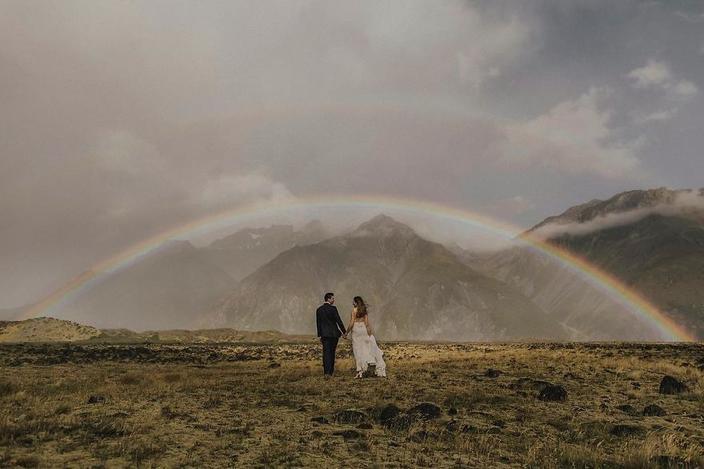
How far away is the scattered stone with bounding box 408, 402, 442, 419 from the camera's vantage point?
36.4 feet

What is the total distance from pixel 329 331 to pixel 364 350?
163cm

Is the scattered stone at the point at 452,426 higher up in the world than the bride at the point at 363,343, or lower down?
lower down

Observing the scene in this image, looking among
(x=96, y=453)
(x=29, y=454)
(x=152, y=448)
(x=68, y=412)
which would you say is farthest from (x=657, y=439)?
(x=68, y=412)

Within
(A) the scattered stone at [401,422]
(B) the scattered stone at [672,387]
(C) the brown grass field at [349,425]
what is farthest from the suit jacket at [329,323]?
(B) the scattered stone at [672,387]

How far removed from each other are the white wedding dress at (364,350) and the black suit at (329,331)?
0.67 meters

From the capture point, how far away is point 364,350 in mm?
19828

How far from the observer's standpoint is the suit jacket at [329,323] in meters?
20.0

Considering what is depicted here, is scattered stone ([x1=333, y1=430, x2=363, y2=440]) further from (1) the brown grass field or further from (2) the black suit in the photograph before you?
(2) the black suit

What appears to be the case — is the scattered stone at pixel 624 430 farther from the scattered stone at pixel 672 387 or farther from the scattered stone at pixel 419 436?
the scattered stone at pixel 672 387

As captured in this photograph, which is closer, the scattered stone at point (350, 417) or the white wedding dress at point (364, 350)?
the scattered stone at point (350, 417)

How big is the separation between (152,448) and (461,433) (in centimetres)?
570

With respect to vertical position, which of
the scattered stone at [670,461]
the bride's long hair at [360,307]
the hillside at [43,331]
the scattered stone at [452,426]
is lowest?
the hillside at [43,331]

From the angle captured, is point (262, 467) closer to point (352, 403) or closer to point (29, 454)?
point (29, 454)

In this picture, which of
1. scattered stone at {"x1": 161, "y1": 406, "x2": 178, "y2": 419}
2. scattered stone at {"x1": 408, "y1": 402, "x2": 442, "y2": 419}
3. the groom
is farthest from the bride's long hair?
scattered stone at {"x1": 161, "y1": 406, "x2": 178, "y2": 419}
